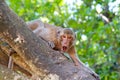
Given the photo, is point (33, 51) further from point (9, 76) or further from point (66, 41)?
point (66, 41)

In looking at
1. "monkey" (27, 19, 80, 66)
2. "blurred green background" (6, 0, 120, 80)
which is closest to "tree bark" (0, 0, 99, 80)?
"monkey" (27, 19, 80, 66)

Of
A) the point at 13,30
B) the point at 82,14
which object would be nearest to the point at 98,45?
the point at 82,14

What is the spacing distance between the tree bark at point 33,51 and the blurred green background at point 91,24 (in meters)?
3.06

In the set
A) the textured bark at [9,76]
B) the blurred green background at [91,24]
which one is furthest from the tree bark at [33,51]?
the blurred green background at [91,24]

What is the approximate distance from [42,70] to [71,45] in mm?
1769

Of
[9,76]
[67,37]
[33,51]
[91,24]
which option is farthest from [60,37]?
[91,24]

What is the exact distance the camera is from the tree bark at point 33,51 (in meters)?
2.91

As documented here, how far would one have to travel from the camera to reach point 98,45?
7238 millimetres

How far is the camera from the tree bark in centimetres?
291

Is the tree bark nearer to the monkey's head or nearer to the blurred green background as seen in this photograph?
the monkey's head

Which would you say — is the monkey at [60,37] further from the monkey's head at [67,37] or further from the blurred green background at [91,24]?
the blurred green background at [91,24]

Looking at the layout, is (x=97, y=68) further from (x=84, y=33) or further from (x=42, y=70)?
(x=42, y=70)

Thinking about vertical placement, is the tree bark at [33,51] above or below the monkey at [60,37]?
below

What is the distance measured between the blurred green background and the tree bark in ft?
10.0
